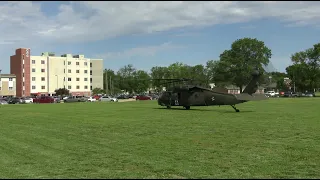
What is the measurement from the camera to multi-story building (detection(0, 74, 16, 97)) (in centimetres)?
13084

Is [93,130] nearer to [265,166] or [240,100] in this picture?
[265,166]

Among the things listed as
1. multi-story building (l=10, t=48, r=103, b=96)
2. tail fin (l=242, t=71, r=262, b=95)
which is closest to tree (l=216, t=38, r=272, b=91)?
multi-story building (l=10, t=48, r=103, b=96)

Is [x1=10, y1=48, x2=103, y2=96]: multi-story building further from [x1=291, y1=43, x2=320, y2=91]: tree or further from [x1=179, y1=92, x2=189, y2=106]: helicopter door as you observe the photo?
[x1=179, y1=92, x2=189, y2=106]: helicopter door

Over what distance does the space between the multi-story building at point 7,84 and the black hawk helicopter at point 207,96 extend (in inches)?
4212

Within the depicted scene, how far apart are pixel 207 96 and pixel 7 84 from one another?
373 ft

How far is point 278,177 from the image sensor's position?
8.08 metres

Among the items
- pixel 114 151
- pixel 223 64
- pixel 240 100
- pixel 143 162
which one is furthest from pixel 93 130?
pixel 223 64

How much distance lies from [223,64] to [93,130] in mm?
101640

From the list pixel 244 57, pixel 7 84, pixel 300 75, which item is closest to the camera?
pixel 244 57

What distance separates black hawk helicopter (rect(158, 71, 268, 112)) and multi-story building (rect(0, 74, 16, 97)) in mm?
106988

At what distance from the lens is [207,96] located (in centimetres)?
3369

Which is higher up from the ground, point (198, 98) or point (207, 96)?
point (207, 96)

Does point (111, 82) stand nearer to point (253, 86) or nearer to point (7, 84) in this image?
point (7, 84)

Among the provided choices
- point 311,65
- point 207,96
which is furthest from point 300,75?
point 207,96
